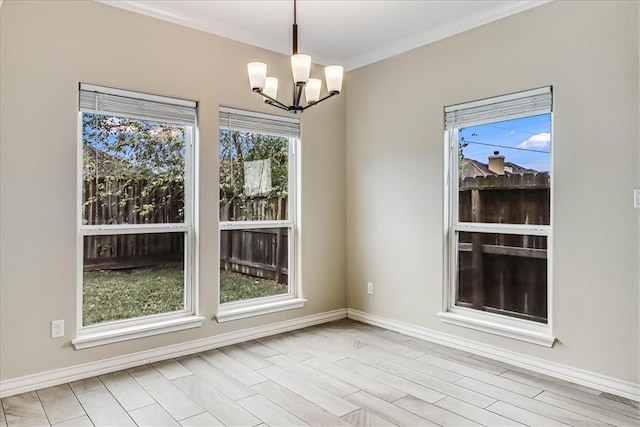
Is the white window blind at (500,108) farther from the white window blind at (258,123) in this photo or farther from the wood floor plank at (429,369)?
the wood floor plank at (429,369)

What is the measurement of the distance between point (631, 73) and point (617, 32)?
0.29 metres

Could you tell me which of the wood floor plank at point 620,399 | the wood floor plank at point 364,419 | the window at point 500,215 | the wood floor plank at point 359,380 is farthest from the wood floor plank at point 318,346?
the wood floor plank at point 620,399

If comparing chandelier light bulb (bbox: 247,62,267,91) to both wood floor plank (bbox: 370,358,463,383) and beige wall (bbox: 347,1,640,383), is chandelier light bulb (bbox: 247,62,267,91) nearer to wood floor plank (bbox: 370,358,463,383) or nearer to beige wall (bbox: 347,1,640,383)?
beige wall (bbox: 347,1,640,383)

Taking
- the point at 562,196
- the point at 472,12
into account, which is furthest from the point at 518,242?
the point at 472,12

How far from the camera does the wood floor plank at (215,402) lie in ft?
8.20

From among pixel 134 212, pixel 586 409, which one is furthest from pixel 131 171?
pixel 586 409

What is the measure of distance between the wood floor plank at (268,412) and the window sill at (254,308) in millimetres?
1100

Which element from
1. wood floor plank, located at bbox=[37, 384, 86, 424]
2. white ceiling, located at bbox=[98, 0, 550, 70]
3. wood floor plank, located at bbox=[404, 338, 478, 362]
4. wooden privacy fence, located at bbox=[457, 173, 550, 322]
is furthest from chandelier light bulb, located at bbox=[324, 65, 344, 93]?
wood floor plank, located at bbox=[37, 384, 86, 424]

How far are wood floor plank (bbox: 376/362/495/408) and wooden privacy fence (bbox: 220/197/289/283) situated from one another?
4.73 feet

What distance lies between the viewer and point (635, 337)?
277 centimetres

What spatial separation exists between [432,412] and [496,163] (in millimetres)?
1994

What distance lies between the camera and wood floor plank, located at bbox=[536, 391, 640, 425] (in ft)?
8.20

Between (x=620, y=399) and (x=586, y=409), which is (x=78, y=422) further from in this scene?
(x=620, y=399)

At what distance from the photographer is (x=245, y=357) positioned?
3520 mm
